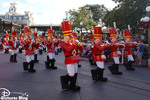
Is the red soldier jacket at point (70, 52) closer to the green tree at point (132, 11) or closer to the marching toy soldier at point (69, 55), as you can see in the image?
the marching toy soldier at point (69, 55)

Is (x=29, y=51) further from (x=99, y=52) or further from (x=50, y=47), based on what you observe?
A: (x=99, y=52)

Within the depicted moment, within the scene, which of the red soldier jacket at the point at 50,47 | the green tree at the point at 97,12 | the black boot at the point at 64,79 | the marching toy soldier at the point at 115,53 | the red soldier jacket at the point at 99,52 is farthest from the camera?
the green tree at the point at 97,12

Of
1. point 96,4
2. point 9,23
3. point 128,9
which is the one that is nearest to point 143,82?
point 128,9

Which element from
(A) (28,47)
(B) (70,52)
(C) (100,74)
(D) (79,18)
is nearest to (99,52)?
(C) (100,74)

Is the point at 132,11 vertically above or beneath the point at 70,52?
above

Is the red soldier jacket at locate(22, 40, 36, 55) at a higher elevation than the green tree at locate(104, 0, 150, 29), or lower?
lower

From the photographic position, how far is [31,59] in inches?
336

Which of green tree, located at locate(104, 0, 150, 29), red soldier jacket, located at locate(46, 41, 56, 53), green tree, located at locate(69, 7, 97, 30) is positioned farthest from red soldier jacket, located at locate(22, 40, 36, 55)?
green tree, located at locate(69, 7, 97, 30)

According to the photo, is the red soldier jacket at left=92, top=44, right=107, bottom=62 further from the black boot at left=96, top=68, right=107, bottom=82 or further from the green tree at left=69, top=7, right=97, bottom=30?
the green tree at left=69, top=7, right=97, bottom=30

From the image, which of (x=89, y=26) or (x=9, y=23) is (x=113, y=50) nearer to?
(x=9, y=23)

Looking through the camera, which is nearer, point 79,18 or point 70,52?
point 70,52

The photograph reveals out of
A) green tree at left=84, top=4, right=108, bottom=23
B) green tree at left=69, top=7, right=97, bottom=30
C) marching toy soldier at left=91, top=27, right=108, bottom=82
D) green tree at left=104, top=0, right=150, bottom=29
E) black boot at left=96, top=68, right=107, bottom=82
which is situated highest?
green tree at left=84, top=4, right=108, bottom=23

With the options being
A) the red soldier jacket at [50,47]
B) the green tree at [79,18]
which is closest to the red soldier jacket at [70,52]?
the red soldier jacket at [50,47]

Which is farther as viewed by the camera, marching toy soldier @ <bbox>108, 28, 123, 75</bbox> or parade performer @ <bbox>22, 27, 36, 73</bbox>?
parade performer @ <bbox>22, 27, 36, 73</bbox>
